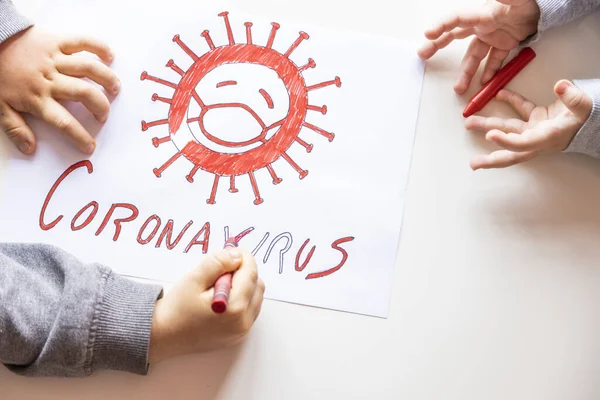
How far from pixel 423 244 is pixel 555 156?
6.9 inches

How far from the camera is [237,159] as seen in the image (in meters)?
0.62

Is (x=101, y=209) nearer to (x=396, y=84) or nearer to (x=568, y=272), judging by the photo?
(x=396, y=84)

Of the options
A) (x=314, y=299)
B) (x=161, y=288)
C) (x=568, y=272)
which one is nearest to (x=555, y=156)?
(x=568, y=272)

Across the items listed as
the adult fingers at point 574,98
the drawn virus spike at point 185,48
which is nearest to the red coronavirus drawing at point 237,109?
the drawn virus spike at point 185,48

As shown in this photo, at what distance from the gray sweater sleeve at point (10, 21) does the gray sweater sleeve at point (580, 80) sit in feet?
1.79

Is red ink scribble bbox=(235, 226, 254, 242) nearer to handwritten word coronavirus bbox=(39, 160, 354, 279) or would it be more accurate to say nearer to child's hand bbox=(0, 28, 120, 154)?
handwritten word coronavirus bbox=(39, 160, 354, 279)

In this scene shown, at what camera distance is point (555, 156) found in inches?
24.8

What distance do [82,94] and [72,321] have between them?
0.24 meters

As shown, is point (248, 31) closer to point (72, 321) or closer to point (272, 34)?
point (272, 34)

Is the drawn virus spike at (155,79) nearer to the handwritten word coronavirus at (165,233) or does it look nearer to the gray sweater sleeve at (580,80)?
the handwritten word coronavirus at (165,233)

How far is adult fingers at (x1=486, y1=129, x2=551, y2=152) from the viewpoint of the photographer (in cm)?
59

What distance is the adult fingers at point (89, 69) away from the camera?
0.62 meters

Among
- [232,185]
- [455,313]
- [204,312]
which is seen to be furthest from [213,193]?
[455,313]

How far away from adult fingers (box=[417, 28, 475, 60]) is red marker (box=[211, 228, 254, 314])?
268 mm
